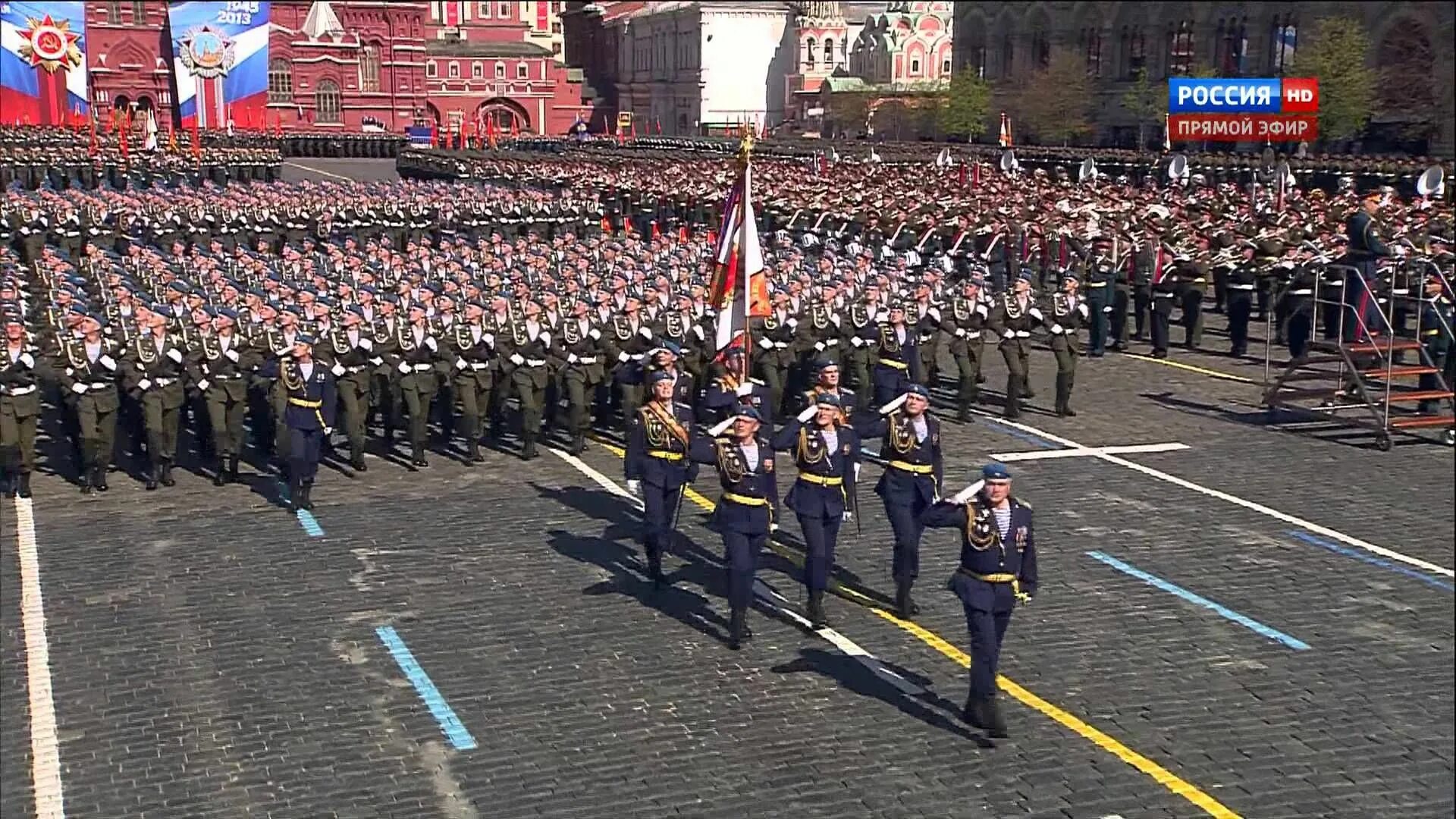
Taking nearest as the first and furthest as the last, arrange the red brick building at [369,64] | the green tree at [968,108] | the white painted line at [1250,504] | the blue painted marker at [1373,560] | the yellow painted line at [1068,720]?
the yellow painted line at [1068,720], the blue painted marker at [1373,560], the white painted line at [1250,504], the green tree at [968,108], the red brick building at [369,64]

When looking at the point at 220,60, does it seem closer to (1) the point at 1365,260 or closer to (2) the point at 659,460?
(1) the point at 1365,260

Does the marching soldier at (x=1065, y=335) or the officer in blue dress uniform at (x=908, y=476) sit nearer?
the officer in blue dress uniform at (x=908, y=476)

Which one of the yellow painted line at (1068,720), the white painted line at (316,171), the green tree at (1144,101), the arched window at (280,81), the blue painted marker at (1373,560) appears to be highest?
the arched window at (280,81)

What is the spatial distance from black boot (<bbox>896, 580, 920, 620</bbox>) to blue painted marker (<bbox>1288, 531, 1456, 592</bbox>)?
432cm

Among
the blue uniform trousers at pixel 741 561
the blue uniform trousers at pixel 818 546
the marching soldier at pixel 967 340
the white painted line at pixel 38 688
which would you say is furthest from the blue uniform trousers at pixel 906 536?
the marching soldier at pixel 967 340

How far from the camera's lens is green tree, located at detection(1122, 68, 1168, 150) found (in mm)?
68500

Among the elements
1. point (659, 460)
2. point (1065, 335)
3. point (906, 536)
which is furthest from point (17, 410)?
point (1065, 335)

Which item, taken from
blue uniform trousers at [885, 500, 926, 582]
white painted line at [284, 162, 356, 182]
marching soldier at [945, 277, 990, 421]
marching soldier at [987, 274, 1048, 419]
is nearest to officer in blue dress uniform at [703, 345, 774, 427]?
blue uniform trousers at [885, 500, 926, 582]

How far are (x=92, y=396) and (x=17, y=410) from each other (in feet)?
2.51

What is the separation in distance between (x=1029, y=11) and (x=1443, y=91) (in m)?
43.0

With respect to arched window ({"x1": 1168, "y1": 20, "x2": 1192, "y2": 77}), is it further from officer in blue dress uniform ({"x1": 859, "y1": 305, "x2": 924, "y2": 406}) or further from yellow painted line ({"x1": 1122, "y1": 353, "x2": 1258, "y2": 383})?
officer in blue dress uniform ({"x1": 859, "y1": 305, "x2": 924, "y2": 406})

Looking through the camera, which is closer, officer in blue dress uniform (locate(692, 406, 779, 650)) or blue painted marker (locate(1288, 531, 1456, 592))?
officer in blue dress uniform (locate(692, 406, 779, 650))

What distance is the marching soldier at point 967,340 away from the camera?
1973 centimetres

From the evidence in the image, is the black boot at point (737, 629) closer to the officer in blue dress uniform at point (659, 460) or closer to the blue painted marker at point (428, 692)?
the officer in blue dress uniform at point (659, 460)
